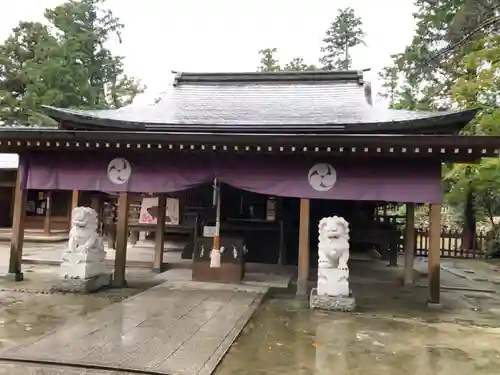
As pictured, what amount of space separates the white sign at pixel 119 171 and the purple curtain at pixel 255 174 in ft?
0.19

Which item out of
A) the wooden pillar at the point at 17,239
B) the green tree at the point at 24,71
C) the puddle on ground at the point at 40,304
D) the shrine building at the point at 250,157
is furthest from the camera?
the green tree at the point at 24,71

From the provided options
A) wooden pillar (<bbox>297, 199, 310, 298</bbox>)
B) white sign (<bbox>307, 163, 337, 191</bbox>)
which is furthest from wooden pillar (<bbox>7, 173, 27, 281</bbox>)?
white sign (<bbox>307, 163, 337, 191</bbox>)

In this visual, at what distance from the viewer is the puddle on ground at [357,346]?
4.33 metres

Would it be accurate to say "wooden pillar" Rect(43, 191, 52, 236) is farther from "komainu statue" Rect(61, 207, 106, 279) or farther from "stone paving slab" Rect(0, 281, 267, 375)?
"stone paving slab" Rect(0, 281, 267, 375)

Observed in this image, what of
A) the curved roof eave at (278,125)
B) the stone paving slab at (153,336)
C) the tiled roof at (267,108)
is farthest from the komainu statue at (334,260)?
the tiled roof at (267,108)

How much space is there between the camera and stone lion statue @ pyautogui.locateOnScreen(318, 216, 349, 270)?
6.94 m

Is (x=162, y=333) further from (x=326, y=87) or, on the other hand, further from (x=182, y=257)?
(x=326, y=87)

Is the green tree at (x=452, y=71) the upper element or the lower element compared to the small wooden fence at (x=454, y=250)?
upper

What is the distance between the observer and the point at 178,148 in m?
7.54

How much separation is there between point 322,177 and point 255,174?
123 centimetres

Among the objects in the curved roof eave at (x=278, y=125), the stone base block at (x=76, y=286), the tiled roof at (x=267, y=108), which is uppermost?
the tiled roof at (x=267, y=108)

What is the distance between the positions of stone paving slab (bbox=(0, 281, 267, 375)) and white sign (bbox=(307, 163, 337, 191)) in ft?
7.37

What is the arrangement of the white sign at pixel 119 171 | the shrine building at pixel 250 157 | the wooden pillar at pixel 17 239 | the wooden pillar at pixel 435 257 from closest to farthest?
the shrine building at pixel 250 157 < the wooden pillar at pixel 435 257 < the white sign at pixel 119 171 < the wooden pillar at pixel 17 239

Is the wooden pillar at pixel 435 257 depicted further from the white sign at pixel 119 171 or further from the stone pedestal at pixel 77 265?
the stone pedestal at pixel 77 265
